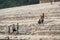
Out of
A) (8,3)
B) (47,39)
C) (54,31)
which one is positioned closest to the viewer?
(47,39)

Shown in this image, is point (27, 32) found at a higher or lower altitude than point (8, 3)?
higher

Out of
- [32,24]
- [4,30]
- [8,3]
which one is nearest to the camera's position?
[4,30]

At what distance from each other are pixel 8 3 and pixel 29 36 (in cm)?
1095

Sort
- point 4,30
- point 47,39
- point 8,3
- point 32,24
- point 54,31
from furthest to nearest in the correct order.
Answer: point 8,3 < point 32,24 < point 4,30 < point 54,31 < point 47,39

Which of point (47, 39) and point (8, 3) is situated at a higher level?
point (47, 39)

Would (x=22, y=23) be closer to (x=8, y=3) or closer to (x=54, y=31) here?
(x=54, y=31)

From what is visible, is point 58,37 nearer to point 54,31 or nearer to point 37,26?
point 54,31

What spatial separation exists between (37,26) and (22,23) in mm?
384

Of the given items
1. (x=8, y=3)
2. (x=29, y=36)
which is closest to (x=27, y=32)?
(x=29, y=36)

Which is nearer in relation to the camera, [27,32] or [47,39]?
[47,39]

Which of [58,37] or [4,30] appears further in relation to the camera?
[4,30]

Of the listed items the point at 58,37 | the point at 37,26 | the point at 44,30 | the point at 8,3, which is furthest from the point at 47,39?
the point at 8,3

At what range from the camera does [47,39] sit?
122 inches

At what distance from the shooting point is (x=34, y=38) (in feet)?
10.4
